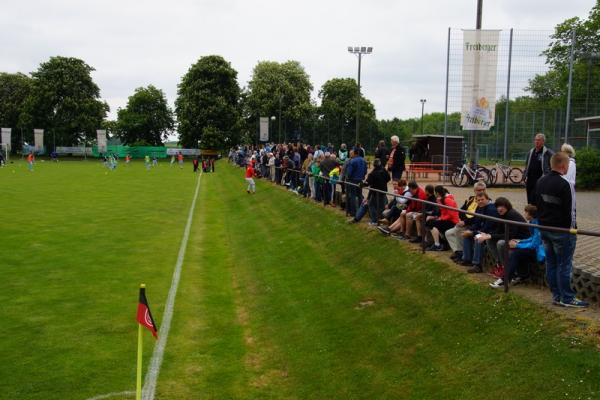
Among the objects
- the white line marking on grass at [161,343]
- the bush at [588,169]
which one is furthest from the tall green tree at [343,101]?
the white line marking on grass at [161,343]

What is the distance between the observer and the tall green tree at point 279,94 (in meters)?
79.2

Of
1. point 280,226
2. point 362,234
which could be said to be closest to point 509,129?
point 280,226

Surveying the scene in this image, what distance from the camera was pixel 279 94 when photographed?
78125mm

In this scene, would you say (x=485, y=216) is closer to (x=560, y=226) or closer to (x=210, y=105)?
(x=560, y=226)

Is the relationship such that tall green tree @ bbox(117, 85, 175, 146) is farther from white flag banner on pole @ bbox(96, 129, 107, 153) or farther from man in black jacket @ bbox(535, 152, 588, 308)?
man in black jacket @ bbox(535, 152, 588, 308)

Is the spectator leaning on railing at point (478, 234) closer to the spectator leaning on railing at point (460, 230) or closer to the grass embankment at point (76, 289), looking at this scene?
the spectator leaning on railing at point (460, 230)

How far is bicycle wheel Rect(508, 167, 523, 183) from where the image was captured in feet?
78.3

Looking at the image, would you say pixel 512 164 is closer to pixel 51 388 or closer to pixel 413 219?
pixel 413 219

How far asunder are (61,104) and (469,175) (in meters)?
76.7

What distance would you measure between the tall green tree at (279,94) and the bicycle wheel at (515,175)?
5254 centimetres

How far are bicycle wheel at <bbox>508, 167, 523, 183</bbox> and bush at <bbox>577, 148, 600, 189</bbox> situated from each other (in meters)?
2.17

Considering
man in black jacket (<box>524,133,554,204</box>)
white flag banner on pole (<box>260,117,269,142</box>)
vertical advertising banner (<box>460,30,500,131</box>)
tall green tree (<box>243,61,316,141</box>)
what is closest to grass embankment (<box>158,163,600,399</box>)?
man in black jacket (<box>524,133,554,204</box>)

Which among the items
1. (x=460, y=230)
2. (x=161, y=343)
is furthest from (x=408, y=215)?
(x=161, y=343)

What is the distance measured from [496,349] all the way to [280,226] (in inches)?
498
